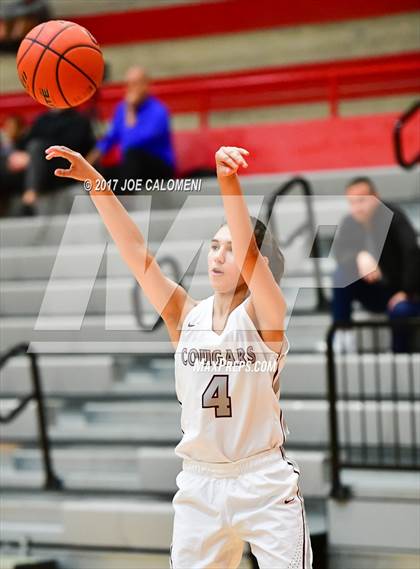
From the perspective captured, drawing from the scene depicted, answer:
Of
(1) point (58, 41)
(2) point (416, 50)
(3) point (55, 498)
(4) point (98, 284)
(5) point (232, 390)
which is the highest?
(2) point (416, 50)

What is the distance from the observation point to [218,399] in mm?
3383

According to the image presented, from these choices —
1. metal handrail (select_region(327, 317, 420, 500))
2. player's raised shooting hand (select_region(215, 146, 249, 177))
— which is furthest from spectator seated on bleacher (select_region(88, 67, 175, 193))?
player's raised shooting hand (select_region(215, 146, 249, 177))

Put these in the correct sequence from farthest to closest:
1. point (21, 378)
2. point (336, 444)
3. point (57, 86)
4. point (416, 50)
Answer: point (416, 50), point (21, 378), point (336, 444), point (57, 86)

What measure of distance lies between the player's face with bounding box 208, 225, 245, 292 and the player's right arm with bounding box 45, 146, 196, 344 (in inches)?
9.2

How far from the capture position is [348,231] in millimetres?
5781

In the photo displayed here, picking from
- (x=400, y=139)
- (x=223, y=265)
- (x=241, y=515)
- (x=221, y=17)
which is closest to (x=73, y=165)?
(x=223, y=265)

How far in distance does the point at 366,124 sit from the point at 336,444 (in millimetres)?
3559

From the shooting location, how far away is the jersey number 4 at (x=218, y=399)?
338cm

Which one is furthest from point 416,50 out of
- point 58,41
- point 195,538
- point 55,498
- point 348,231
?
point 195,538

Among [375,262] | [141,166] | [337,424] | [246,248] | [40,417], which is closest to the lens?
[246,248]

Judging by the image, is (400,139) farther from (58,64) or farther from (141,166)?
(58,64)

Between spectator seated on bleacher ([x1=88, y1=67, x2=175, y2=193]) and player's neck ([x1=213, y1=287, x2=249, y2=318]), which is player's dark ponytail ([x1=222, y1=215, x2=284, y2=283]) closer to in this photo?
player's neck ([x1=213, y1=287, x2=249, y2=318])

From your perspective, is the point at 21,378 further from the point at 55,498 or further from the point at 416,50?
the point at 416,50

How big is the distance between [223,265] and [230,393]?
437mm
